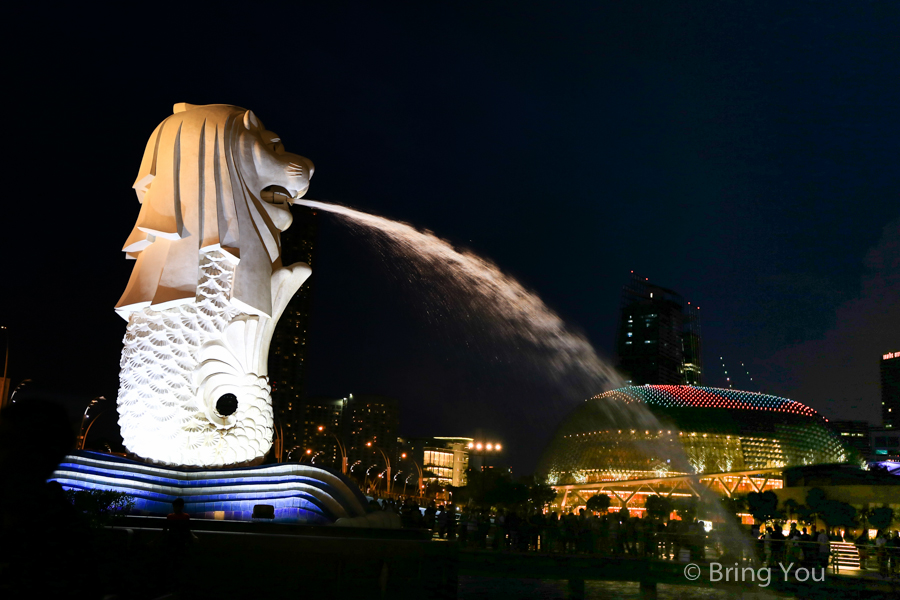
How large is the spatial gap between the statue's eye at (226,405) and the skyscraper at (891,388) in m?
173

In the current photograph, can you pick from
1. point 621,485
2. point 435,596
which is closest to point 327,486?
point 435,596

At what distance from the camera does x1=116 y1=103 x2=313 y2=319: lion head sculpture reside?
17.3 metres

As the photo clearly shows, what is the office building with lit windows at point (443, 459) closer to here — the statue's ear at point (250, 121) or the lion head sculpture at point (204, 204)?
the lion head sculpture at point (204, 204)

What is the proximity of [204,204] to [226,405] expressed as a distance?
15.4 ft

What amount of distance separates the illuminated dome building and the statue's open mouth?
58418 mm

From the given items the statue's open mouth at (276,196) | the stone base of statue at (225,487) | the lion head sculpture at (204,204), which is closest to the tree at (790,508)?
the stone base of statue at (225,487)

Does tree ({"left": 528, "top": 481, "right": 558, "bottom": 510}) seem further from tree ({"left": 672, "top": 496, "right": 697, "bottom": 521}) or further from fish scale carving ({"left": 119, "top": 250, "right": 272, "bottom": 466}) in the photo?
fish scale carving ({"left": 119, "top": 250, "right": 272, "bottom": 466})

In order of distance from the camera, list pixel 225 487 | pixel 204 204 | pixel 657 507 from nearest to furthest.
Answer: pixel 225 487
pixel 204 204
pixel 657 507

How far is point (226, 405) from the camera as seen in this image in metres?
17.9

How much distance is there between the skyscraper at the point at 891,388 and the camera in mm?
160875

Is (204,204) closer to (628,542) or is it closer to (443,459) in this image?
(628,542)

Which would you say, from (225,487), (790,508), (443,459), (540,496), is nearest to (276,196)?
(225,487)

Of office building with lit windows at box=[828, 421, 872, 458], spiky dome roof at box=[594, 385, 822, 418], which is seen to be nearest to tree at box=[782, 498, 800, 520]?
spiky dome roof at box=[594, 385, 822, 418]

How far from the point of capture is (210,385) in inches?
674
